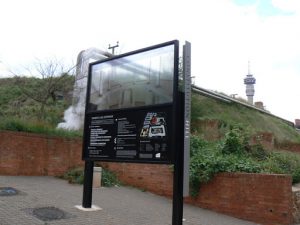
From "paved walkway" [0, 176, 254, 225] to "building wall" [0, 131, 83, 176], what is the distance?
48cm

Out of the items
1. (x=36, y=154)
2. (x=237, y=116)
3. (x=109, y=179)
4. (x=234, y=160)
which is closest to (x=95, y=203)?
(x=109, y=179)

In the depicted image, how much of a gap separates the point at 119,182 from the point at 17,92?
52.4 ft

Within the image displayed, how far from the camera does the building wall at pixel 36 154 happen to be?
13.3m

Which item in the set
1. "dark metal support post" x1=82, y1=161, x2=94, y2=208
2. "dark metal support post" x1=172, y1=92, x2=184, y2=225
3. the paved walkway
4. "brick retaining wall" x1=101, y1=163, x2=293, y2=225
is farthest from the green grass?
"dark metal support post" x1=172, y1=92, x2=184, y2=225

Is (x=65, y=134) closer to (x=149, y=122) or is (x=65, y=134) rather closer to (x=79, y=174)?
(x=79, y=174)

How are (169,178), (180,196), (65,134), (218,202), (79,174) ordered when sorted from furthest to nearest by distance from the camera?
1. (65,134)
2. (79,174)
3. (169,178)
4. (218,202)
5. (180,196)

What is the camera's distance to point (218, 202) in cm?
1185

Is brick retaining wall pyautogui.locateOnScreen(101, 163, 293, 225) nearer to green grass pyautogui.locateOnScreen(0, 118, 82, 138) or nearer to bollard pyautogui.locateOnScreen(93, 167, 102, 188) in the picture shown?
bollard pyautogui.locateOnScreen(93, 167, 102, 188)

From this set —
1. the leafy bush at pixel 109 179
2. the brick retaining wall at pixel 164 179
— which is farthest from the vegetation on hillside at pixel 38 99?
the leafy bush at pixel 109 179

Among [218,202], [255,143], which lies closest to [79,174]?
[218,202]

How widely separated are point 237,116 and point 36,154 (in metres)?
14.0

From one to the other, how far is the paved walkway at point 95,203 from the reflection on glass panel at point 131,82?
245 cm

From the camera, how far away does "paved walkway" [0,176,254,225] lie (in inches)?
337

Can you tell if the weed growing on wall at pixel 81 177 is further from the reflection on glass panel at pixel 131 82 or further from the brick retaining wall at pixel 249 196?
the reflection on glass panel at pixel 131 82
